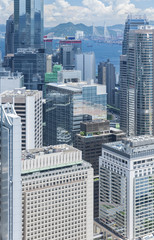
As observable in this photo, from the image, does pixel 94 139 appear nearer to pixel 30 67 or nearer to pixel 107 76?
pixel 30 67

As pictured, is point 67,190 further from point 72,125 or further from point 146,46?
point 146,46

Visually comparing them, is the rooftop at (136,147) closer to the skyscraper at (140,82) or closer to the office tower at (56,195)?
the office tower at (56,195)

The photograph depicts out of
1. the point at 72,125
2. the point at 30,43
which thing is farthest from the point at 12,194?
the point at 30,43

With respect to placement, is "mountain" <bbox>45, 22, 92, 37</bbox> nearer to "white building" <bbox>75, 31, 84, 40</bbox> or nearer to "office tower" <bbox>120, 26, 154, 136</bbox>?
"white building" <bbox>75, 31, 84, 40</bbox>

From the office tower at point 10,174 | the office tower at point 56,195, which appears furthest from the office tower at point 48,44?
the office tower at point 10,174

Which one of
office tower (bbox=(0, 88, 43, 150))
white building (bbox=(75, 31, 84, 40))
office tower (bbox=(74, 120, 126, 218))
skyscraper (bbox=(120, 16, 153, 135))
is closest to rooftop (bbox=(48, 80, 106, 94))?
office tower (bbox=(74, 120, 126, 218))
